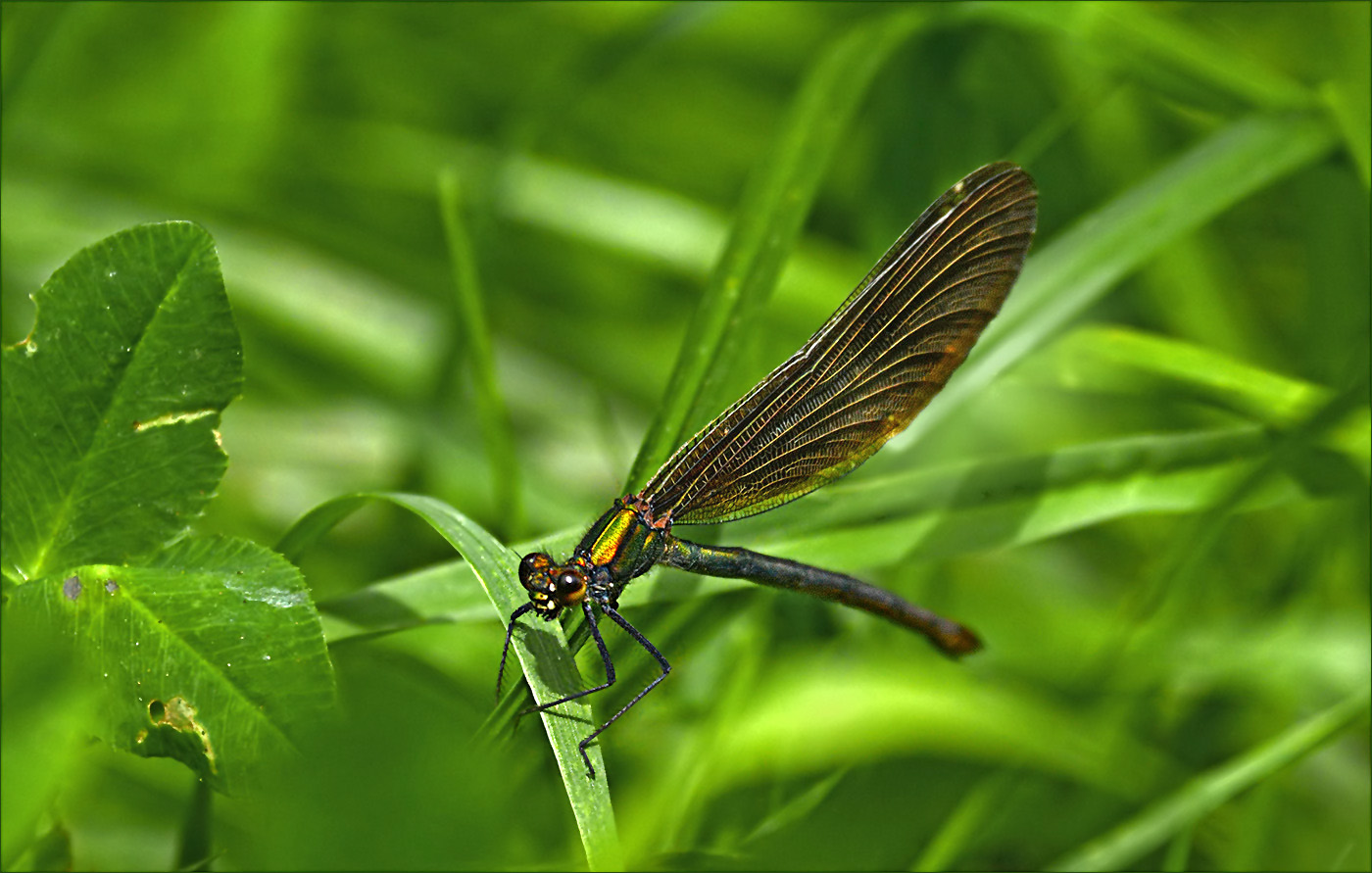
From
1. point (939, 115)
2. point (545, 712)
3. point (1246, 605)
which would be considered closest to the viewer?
point (545, 712)

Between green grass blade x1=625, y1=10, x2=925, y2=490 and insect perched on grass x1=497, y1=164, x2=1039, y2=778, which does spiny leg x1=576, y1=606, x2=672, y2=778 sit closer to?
insect perched on grass x1=497, y1=164, x2=1039, y2=778

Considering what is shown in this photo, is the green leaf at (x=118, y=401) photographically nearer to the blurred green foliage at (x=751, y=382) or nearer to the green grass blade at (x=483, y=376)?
the blurred green foliage at (x=751, y=382)

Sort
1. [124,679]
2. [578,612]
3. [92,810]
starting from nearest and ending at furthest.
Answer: [124,679] < [578,612] < [92,810]

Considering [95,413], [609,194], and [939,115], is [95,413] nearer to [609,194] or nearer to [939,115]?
[609,194]

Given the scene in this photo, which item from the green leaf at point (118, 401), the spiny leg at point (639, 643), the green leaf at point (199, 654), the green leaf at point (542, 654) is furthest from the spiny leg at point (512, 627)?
the green leaf at point (118, 401)

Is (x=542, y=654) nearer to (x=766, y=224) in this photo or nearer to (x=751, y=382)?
(x=766, y=224)

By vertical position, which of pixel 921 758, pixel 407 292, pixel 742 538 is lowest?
pixel 921 758

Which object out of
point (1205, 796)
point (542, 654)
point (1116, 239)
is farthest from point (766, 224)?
point (1205, 796)

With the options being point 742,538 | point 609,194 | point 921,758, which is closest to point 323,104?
point 609,194
